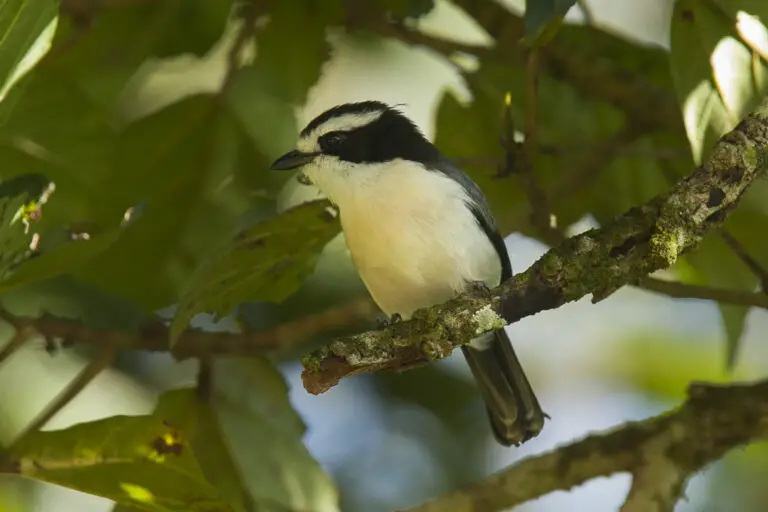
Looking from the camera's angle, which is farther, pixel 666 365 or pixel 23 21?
pixel 666 365

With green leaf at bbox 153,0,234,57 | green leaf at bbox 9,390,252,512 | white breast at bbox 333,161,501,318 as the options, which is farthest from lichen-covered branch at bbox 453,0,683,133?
green leaf at bbox 9,390,252,512

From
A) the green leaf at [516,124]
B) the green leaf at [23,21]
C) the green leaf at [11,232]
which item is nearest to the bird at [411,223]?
the green leaf at [516,124]

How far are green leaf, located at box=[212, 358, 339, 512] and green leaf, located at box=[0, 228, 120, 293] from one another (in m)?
0.58

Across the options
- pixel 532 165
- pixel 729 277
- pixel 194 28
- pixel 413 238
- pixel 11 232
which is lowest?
pixel 729 277

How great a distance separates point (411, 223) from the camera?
78.7 inches

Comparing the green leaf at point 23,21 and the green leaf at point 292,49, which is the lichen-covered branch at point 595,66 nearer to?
the green leaf at point 292,49

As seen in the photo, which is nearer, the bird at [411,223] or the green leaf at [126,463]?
the green leaf at [126,463]

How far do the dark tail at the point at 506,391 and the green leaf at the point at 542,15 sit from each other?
0.82 m

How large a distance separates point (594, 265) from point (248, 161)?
1182mm

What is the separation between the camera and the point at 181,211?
230 centimetres

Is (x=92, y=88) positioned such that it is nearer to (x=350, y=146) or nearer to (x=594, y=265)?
(x=350, y=146)

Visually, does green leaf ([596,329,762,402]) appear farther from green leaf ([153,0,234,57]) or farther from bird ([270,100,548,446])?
green leaf ([153,0,234,57])

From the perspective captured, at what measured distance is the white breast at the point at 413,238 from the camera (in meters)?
2.00

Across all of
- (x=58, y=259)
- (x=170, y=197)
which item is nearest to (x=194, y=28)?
(x=170, y=197)
